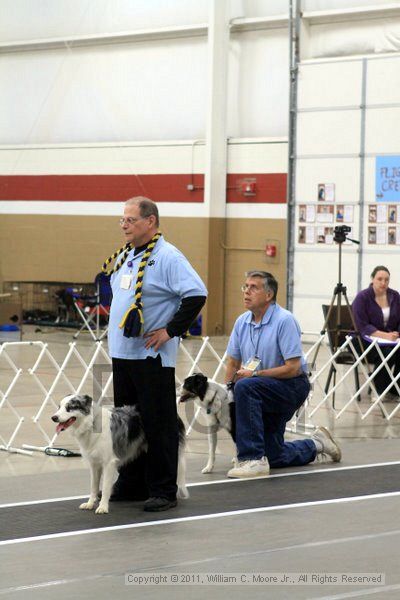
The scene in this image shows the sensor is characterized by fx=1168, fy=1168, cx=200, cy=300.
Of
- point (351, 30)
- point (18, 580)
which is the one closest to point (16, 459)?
point (18, 580)

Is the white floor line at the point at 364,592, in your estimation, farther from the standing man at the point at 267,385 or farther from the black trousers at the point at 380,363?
the black trousers at the point at 380,363

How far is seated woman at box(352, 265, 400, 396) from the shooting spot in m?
9.23

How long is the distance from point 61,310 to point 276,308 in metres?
10.6

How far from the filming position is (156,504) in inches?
210

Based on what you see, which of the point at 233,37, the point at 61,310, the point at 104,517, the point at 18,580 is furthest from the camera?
the point at 61,310

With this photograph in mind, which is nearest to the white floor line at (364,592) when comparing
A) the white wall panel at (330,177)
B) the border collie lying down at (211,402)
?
the border collie lying down at (211,402)

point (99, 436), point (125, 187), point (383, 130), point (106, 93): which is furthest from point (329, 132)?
point (99, 436)

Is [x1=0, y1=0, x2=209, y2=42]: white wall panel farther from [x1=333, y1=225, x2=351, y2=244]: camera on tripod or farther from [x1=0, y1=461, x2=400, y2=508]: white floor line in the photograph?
[x1=0, y1=461, x2=400, y2=508]: white floor line


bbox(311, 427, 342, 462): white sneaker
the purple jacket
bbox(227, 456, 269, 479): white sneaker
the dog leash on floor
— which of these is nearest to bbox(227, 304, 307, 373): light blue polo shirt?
bbox(311, 427, 342, 462): white sneaker

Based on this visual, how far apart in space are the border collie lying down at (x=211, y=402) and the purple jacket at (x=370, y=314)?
10.0ft

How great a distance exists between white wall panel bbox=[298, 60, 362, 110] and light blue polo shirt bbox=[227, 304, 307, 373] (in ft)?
28.3

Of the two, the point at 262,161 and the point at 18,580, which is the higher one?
the point at 262,161

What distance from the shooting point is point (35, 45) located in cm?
1750

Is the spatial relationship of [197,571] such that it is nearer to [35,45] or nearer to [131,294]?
[131,294]
